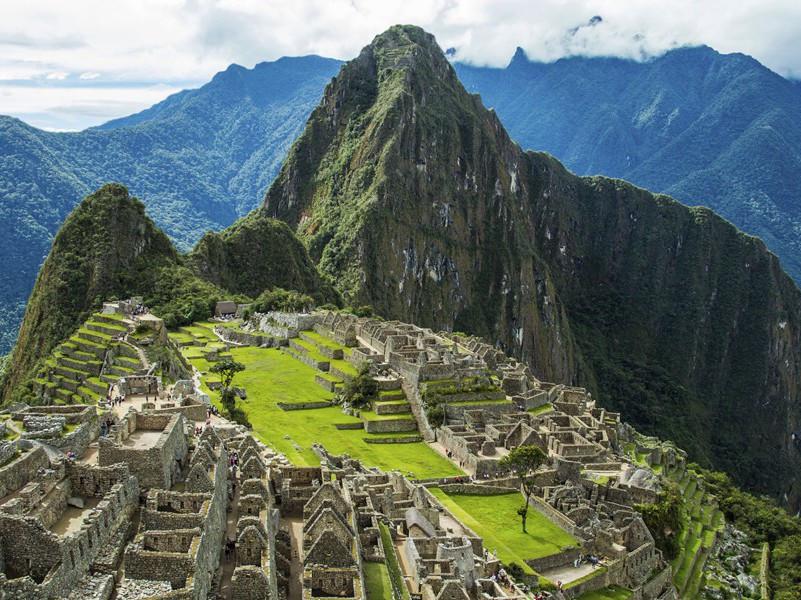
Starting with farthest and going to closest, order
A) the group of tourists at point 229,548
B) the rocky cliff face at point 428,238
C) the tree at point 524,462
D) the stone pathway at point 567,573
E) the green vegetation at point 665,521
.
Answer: the rocky cliff face at point 428,238 → the tree at point 524,462 → the green vegetation at point 665,521 → the stone pathway at point 567,573 → the group of tourists at point 229,548

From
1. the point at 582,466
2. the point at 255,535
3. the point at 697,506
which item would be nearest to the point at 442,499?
the point at 582,466

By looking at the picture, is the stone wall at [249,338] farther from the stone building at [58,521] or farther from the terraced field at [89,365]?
the stone building at [58,521]

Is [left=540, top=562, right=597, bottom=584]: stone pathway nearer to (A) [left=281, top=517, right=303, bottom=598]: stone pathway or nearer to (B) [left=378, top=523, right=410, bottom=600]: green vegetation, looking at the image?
(B) [left=378, top=523, right=410, bottom=600]: green vegetation

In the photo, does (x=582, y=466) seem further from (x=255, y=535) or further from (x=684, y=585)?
(x=255, y=535)

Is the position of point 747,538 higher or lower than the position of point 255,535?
lower

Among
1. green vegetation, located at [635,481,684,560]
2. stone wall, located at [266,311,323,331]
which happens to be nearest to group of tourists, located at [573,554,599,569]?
green vegetation, located at [635,481,684,560]

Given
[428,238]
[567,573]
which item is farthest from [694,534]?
[428,238]

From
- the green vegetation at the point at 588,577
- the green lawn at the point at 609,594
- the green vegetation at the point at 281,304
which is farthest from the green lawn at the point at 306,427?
the green vegetation at the point at 281,304

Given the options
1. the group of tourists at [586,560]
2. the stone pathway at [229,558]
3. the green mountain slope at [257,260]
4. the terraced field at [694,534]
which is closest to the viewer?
the stone pathway at [229,558]
